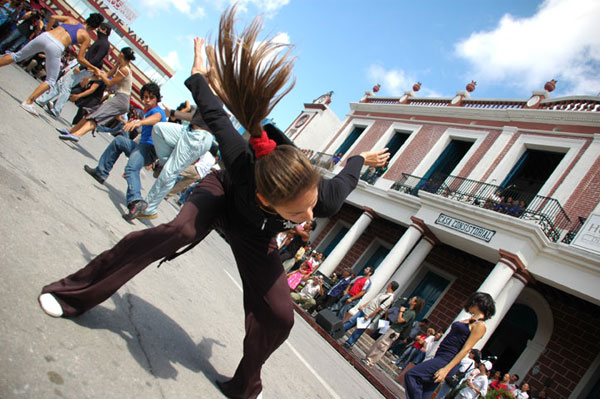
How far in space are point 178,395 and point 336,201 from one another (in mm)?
1371

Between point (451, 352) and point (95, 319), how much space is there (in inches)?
144

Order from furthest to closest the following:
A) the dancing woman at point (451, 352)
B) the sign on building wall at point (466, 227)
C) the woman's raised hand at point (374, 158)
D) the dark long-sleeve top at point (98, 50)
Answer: the sign on building wall at point (466, 227)
the dark long-sleeve top at point (98, 50)
the dancing woman at point (451, 352)
the woman's raised hand at point (374, 158)

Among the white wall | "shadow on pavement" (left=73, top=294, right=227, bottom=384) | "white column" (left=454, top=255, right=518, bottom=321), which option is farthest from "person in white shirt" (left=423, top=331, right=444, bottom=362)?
the white wall

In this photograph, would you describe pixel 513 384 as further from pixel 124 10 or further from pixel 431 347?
pixel 124 10

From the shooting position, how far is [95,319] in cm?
218

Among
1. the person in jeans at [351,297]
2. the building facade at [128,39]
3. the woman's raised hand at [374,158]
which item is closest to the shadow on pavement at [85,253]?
the woman's raised hand at [374,158]

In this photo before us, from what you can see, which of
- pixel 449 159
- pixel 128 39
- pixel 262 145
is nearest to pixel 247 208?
pixel 262 145

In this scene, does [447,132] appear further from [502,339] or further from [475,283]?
[502,339]

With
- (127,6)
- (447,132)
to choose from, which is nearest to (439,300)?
(447,132)

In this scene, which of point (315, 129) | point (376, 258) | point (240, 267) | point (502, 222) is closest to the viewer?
point (240, 267)

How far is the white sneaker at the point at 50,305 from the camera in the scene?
1.92 m

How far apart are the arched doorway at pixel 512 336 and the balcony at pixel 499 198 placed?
266 cm

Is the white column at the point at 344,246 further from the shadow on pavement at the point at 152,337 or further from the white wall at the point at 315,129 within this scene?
the shadow on pavement at the point at 152,337

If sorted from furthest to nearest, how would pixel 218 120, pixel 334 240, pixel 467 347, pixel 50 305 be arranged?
pixel 334 240
pixel 467 347
pixel 218 120
pixel 50 305
